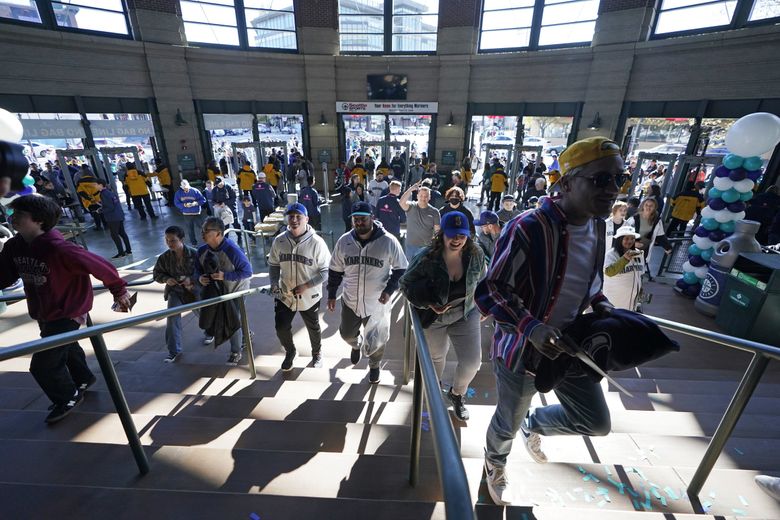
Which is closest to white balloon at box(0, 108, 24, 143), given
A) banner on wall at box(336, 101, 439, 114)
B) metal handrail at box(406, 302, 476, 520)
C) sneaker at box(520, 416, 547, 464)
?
metal handrail at box(406, 302, 476, 520)

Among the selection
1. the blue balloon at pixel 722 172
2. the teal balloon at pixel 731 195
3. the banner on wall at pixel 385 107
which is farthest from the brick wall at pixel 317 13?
the teal balloon at pixel 731 195

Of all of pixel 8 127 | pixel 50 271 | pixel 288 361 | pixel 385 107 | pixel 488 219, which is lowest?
pixel 288 361

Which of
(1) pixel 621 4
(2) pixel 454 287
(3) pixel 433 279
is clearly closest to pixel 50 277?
(3) pixel 433 279

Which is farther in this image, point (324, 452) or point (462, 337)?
point (462, 337)

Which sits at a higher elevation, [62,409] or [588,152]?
[588,152]

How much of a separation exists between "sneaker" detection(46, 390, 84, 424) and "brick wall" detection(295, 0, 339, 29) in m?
15.5

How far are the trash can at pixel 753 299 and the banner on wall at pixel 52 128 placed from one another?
1679cm

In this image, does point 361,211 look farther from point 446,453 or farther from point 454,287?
point 446,453

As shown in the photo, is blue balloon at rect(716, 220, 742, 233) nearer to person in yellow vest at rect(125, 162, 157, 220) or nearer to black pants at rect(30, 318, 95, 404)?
black pants at rect(30, 318, 95, 404)

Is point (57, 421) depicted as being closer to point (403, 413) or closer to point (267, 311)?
point (403, 413)

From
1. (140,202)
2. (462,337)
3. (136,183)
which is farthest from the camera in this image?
(140,202)

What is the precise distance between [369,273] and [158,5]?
15.0m

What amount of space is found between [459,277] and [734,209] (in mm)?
6216

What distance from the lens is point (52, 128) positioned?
1158 cm
